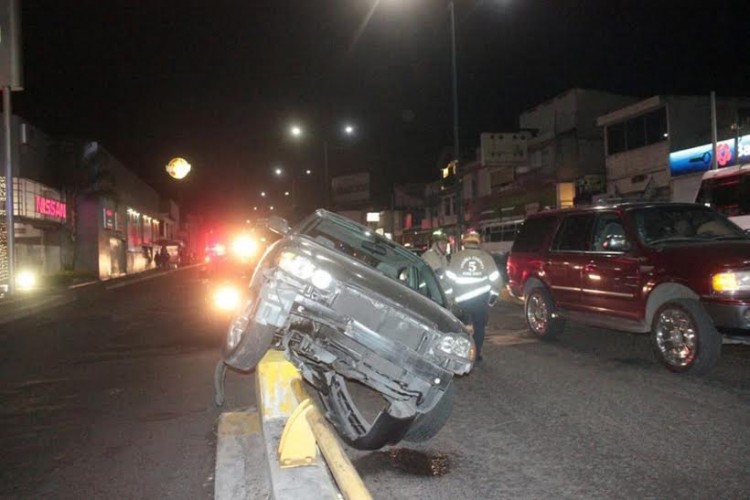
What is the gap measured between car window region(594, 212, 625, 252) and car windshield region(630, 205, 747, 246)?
1.19 feet

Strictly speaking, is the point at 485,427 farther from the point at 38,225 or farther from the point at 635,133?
the point at 38,225

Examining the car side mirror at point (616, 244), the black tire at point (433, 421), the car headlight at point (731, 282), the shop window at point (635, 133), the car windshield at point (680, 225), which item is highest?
the shop window at point (635, 133)

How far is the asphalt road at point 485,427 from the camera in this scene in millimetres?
4473

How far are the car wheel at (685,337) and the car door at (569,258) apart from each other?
5.16ft

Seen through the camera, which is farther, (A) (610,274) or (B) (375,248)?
(A) (610,274)

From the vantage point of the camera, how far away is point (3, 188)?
25250 millimetres

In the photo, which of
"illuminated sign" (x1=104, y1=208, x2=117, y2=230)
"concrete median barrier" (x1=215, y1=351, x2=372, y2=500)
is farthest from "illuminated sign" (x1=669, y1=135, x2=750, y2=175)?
"illuminated sign" (x1=104, y1=208, x2=117, y2=230)

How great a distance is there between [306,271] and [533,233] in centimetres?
712

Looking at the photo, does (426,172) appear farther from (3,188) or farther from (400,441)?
(400,441)

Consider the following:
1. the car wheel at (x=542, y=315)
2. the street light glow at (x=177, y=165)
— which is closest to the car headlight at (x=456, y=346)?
the car wheel at (x=542, y=315)

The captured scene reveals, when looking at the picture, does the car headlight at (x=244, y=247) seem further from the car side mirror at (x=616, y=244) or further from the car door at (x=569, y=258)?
the car side mirror at (x=616, y=244)

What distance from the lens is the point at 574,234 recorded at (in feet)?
31.1

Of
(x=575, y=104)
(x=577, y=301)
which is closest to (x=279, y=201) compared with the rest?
(x=575, y=104)

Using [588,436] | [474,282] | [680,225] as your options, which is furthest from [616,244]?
[588,436]
